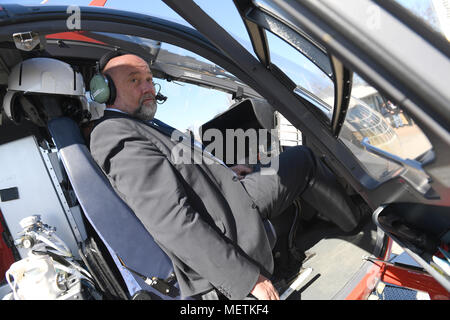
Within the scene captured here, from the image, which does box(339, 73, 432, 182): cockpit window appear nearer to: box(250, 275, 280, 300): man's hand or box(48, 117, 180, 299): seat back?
box(250, 275, 280, 300): man's hand

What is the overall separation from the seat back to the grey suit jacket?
0.05 m

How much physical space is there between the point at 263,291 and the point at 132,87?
4.25ft

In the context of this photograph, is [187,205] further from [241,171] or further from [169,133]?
[241,171]

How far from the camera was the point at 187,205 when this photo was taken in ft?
3.74

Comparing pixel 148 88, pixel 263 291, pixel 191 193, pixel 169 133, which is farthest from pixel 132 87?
pixel 263 291

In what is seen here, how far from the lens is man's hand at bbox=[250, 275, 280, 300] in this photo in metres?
1.11

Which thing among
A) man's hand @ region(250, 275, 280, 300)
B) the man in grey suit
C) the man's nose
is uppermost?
the man's nose

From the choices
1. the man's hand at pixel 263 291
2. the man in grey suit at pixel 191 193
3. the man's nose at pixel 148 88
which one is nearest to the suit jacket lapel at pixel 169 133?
the man in grey suit at pixel 191 193

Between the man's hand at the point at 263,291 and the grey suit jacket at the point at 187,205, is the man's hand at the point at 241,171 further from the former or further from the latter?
the man's hand at the point at 263,291

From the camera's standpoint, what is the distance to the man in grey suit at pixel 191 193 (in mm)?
1091

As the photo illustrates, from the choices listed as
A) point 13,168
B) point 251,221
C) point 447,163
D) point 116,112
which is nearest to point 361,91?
point 447,163

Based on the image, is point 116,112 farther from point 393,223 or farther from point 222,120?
point 393,223

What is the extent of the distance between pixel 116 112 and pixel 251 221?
92 centimetres

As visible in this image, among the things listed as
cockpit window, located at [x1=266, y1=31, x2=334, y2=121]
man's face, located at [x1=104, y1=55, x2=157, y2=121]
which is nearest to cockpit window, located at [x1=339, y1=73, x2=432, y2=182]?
cockpit window, located at [x1=266, y1=31, x2=334, y2=121]
